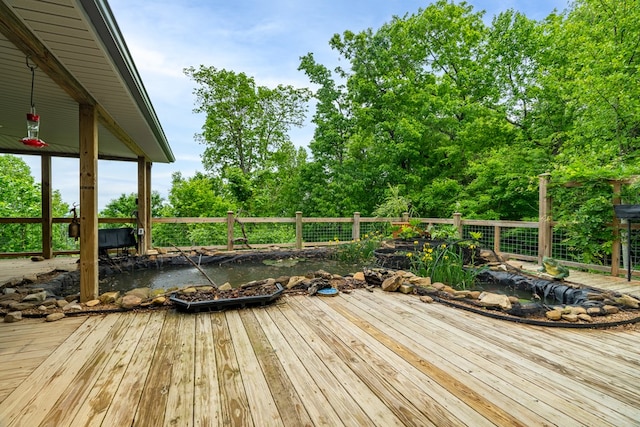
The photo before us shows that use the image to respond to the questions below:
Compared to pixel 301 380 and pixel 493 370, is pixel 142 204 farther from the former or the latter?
pixel 493 370

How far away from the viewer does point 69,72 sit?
2465 mm

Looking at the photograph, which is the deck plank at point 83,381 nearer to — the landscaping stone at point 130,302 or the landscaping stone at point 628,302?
the landscaping stone at point 130,302

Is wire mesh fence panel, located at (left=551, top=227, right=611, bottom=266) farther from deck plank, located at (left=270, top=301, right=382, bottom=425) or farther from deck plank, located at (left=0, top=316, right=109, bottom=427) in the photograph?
deck plank, located at (left=0, top=316, right=109, bottom=427)

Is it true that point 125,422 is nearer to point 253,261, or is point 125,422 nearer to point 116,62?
point 116,62

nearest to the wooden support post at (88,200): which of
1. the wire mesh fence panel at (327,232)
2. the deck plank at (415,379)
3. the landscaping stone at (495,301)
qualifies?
the deck plank at (415,379)

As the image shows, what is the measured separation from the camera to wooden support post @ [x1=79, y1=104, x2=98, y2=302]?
2988mm

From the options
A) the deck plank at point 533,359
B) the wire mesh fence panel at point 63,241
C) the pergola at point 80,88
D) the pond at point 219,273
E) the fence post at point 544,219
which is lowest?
the pond at point 219,273

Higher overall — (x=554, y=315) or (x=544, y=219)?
(x=544, y=219)

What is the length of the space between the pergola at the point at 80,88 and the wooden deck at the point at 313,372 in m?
1.47

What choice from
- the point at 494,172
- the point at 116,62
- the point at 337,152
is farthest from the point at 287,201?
the point at 116,62

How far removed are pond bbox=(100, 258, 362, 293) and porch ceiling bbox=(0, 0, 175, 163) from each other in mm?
2151

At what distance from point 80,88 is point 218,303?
2.29 m

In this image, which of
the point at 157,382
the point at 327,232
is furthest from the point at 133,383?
the point at 327,232

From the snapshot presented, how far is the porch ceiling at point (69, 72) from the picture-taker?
1.73 meters
